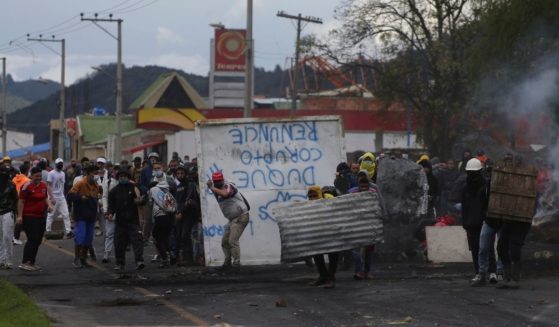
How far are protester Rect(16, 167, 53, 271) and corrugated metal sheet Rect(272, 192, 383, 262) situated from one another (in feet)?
15.2

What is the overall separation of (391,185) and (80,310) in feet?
27.4

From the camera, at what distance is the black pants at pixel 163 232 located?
19422mm

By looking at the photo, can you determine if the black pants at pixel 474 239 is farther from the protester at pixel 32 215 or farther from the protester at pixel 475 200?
the protester at pixel 32 215

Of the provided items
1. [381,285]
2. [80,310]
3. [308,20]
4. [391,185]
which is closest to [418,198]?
[391,185]

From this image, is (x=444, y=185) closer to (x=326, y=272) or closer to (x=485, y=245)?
(x=485, y=245)

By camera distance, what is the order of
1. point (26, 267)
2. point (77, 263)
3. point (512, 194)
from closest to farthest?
point (512, 194), point (26, 267), point (77, 263)

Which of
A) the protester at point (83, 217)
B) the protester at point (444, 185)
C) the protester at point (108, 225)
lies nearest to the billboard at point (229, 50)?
the protester at point (444, 185)

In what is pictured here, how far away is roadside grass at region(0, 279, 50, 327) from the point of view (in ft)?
38.0

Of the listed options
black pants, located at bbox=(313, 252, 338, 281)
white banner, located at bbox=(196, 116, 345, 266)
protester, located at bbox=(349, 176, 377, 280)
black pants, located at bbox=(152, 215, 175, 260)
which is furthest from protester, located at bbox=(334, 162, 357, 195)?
black pants, located at bbox=(313, 252, 338, 281)

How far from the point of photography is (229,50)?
9956 cm

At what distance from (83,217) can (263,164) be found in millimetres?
3249

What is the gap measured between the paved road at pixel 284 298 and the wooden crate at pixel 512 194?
0.93 m

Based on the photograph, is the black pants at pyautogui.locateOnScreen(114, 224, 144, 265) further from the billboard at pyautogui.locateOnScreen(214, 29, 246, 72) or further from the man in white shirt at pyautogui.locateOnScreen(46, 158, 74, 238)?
the billboard at pyautogui.locateOnScreen(214, 29, 246, 72)

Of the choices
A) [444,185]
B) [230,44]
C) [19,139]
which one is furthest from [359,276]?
[19,139]
